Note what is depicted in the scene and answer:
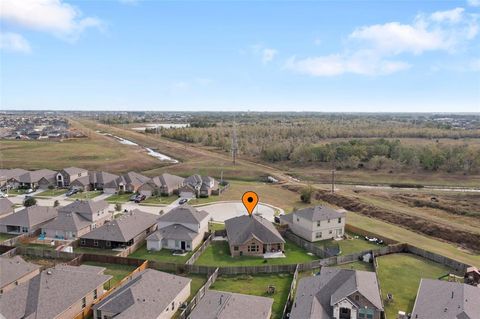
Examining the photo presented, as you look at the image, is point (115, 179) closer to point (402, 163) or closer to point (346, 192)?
point (346, 192)

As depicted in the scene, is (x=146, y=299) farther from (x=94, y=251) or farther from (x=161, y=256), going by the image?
(x=94, y=251)

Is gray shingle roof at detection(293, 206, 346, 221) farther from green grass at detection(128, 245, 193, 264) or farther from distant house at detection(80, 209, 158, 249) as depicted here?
distant house at detection(80, 209, 158, 249)

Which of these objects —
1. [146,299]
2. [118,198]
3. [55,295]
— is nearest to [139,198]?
[118,198]

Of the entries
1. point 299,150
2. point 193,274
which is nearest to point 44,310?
point 193,274

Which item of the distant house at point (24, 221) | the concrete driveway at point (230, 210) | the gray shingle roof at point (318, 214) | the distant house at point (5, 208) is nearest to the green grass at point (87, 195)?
the distant house at point (5, 208)

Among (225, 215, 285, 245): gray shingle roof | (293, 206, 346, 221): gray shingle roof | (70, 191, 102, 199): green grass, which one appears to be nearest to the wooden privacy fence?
(225, 215, 285, 245): gray shingle roof

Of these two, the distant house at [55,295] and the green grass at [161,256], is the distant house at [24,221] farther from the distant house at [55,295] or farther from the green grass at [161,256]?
the distant house at [55,295]
